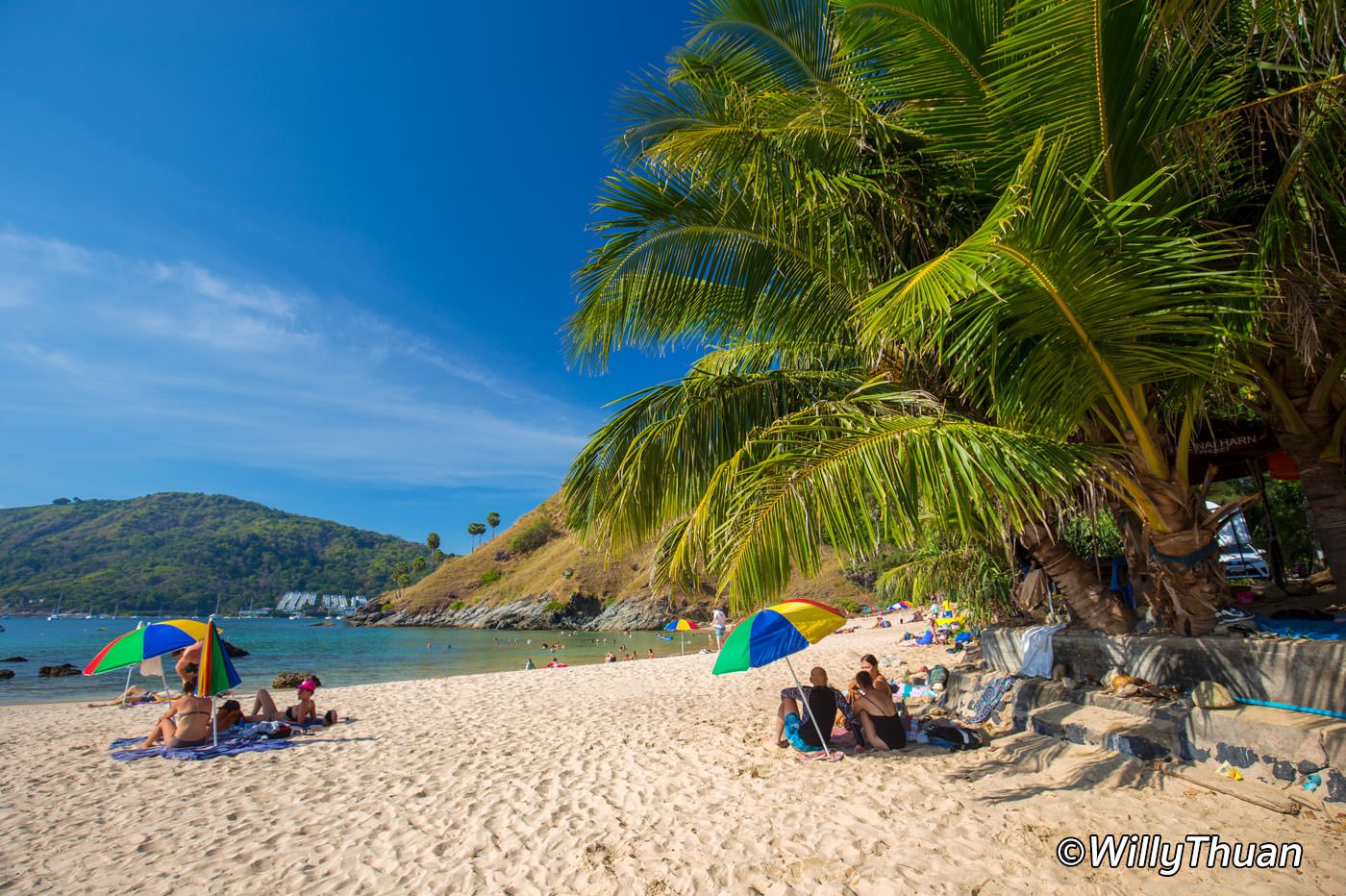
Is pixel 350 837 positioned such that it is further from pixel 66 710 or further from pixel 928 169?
pixel 66 710

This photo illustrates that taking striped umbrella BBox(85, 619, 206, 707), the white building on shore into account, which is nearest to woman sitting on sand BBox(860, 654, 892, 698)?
striped umbrella BBox(85, 619, 206, 707)

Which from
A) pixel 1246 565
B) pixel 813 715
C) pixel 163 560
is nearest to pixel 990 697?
pixel 813 715

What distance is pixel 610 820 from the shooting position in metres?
4.85

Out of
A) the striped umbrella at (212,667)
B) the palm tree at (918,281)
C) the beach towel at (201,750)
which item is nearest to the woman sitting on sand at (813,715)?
the palm tree at (918,281)

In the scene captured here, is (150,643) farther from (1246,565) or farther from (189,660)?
(1246,565)

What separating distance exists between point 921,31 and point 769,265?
7.03 ft

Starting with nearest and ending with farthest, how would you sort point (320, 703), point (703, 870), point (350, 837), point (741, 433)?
point (703, 870), point (350, 837), point (741, 433), point (320, 703)

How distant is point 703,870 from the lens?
12.5 feet

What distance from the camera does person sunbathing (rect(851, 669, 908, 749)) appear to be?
251 inches

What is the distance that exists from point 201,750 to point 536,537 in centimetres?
8855

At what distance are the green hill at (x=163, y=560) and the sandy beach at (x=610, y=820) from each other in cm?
15526

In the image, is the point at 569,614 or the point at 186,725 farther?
the point at 569,614

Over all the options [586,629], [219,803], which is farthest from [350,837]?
[586,629]

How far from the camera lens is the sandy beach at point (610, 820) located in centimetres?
→ 365
